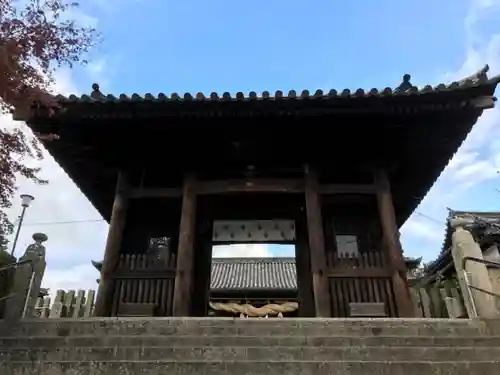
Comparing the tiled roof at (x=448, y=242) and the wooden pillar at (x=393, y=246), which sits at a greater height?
the tiled roof at (x=448, y=242)

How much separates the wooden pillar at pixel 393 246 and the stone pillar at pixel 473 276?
973 mm

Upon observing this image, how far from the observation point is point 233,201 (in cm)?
1002

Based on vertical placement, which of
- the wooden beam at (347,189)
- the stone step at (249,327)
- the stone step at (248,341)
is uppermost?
the wooden beam at (347,189)

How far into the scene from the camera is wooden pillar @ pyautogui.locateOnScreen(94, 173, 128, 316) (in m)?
7.66

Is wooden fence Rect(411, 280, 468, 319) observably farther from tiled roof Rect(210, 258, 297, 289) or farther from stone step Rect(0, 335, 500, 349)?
tiled roof Rect(210, 258, 297, 289)

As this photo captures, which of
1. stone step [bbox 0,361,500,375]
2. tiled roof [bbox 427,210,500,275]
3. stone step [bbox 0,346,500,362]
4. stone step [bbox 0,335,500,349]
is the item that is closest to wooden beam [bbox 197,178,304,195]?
stone step [bbox 0,335,500,349]

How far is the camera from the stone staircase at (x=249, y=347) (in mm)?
4723

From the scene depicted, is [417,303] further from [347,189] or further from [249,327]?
[249,327]

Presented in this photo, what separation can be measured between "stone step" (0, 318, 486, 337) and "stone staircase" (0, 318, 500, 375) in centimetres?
1

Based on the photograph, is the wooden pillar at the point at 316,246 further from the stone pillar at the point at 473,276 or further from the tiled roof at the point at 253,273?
the tiled roof at the point at 253,273

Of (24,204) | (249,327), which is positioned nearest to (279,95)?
(249,327)

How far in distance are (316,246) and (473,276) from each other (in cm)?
252

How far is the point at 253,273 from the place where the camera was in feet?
76.8

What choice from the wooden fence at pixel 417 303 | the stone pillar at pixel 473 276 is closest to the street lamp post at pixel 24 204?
the wooden fence at pixel 417 303
